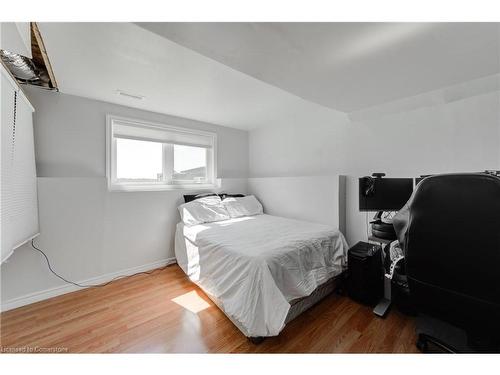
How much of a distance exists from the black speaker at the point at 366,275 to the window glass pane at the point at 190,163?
2546 millimetres

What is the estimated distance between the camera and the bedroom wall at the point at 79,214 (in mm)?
2012

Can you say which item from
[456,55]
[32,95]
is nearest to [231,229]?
[456,55]

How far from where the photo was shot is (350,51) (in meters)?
1.20

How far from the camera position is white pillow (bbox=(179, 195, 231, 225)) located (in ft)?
8.79

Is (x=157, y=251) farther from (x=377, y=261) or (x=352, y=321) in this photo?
(x=377, y=261)

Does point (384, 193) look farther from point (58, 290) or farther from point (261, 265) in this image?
point (58, 290)

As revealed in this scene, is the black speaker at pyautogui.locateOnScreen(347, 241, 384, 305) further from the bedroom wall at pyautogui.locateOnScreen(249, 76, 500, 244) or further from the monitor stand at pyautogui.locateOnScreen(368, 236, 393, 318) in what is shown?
the bedroom wall at pyautogui.locateOnScreen(249, 76, 500, 244)

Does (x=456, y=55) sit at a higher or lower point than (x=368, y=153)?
higher

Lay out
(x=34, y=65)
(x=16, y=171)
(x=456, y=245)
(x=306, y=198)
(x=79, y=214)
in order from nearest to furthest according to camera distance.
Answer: (x=456, y=245) → (x=16, y=171) → (x=34, y=65) → (x=79, y=214) → (x=306, y=198)

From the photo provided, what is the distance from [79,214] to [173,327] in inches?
65.8

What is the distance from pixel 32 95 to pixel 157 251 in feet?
7.34

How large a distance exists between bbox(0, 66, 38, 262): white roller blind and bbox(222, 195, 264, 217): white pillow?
206cm

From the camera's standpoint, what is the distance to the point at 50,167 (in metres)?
2.17

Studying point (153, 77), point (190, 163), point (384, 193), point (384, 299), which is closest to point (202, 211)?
point (190, 163)
